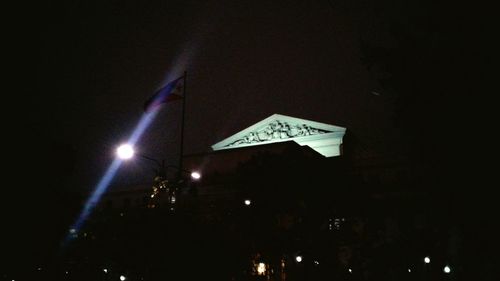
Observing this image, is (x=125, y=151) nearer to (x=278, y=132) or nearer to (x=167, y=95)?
(x=167, y=95)

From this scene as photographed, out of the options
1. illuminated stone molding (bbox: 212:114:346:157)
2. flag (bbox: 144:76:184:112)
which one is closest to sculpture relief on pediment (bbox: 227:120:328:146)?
illuminated stone molding (bbox: 212:114:346:157)

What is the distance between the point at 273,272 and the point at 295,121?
24926 millimetres

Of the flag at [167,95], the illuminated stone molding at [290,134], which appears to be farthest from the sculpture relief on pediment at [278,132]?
the flag at [167,95]

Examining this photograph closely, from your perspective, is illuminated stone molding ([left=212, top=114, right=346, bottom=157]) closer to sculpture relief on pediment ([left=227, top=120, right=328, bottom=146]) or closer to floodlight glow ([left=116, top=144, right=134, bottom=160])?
sculpture relief on pediment ([left=227, top=120, right=328, bottom=146])

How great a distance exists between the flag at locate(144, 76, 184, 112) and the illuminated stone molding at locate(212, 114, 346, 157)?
21153 mm

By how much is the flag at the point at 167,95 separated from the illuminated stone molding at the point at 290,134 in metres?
21.2

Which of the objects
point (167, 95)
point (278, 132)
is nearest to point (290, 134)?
point (278, 132)

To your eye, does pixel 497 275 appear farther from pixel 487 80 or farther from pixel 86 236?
pixel 86 236

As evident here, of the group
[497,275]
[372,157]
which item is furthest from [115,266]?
[372,157]

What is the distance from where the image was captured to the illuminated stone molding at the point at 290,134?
33688mm

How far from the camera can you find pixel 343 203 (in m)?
10.6

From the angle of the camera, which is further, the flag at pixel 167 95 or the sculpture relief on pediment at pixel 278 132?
the sculpture relief on pediment at pixel 278 132

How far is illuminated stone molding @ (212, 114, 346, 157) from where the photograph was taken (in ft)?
111

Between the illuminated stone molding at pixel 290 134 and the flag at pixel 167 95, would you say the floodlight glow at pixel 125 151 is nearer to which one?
the flag at pixel 167 95
